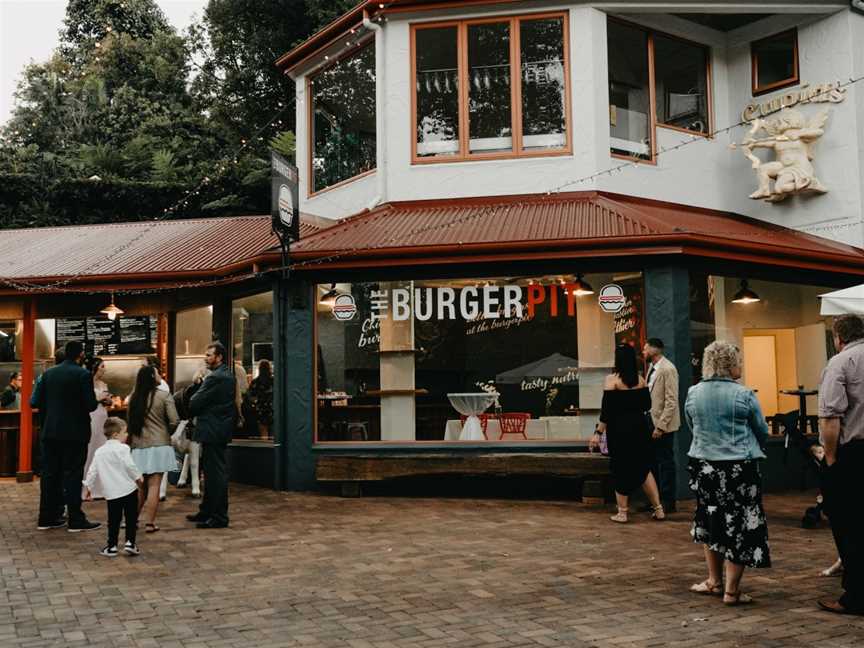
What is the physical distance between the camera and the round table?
1059 centimetres

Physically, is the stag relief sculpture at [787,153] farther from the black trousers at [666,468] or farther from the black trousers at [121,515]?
the black trousers at [121,515]

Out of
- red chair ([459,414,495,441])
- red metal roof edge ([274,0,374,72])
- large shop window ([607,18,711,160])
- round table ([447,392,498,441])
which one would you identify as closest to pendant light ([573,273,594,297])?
round table ([447,392,498,441])

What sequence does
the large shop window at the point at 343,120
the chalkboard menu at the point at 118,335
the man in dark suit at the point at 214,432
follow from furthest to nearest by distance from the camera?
the chalkboard menu at the point at 118,335 < the large shop window at the point at 343,120 < the man in dark suit at the point at 214,432

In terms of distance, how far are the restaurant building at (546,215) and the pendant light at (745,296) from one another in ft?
0.28

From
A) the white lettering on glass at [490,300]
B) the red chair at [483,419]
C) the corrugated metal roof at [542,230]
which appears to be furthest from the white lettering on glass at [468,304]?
the red chair at [483,419]

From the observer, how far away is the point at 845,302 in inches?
278

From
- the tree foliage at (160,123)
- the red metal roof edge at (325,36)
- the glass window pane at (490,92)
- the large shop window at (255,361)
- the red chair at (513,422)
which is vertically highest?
the tree foliage at (160,123)

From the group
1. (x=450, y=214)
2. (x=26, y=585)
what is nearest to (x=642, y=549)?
(x=26, y=585)

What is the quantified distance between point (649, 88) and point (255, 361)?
668 centimetres

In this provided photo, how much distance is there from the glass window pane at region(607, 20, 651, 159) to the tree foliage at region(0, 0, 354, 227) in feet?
42.6

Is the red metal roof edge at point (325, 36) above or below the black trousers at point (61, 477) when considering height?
above

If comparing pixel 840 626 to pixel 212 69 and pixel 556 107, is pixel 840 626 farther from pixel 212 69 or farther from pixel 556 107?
pixel 212 69

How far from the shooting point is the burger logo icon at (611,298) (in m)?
10.4

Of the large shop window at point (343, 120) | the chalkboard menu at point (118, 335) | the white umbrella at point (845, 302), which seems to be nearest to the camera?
the white umbrella at point (845, 302)
